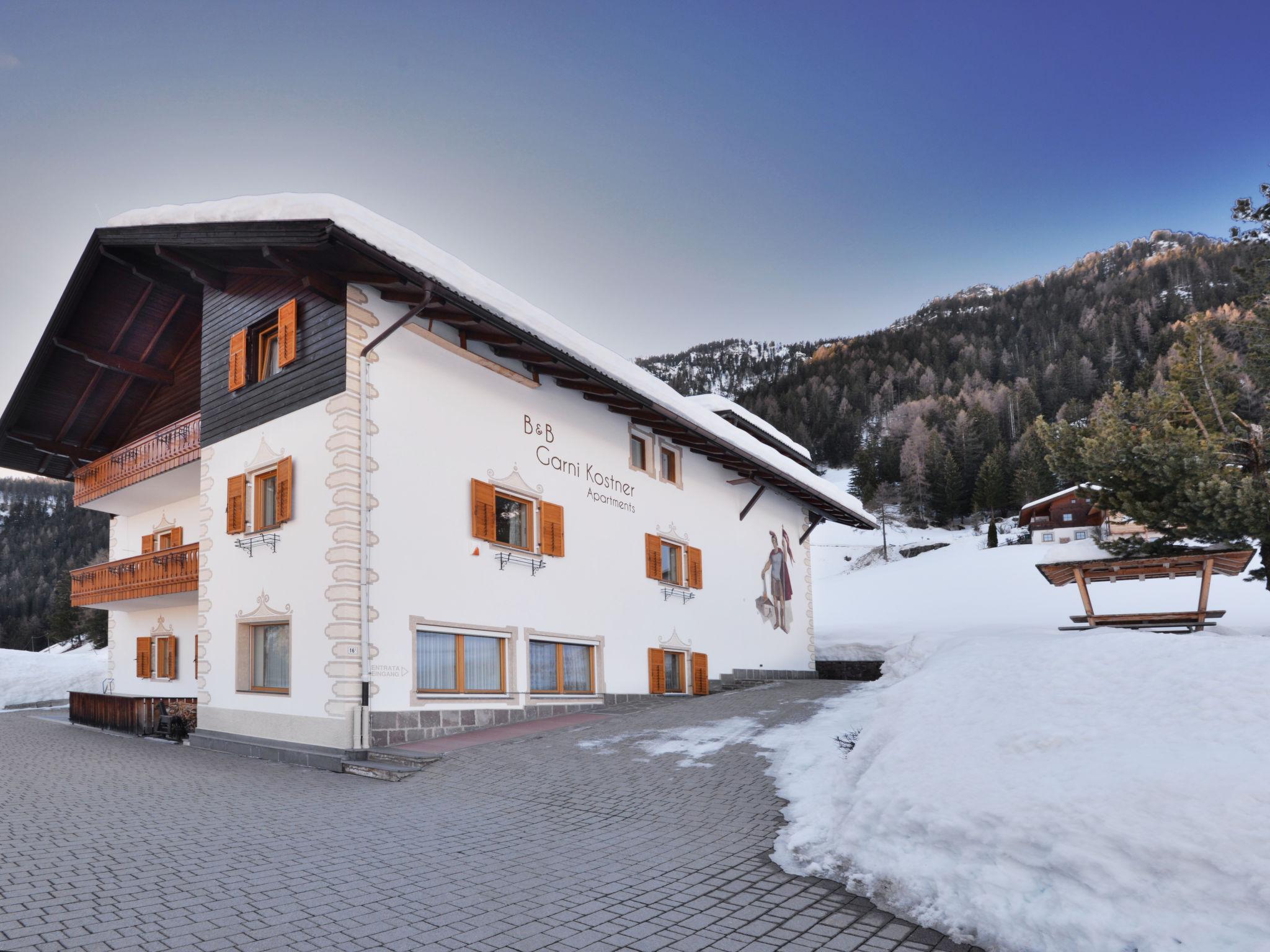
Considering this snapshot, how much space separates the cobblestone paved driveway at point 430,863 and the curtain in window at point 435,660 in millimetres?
2144

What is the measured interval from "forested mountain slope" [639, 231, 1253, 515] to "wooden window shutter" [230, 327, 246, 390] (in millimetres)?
73250

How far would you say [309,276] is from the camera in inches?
495

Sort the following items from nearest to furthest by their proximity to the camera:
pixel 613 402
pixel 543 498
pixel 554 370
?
pixel 543 498, pixel 554 370, pixel 613 402

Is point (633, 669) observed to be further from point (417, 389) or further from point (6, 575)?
point (6, 575)

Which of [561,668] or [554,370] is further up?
[554,370]

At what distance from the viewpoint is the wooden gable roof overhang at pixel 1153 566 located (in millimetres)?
12953

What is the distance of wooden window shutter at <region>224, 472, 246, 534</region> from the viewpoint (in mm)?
14078

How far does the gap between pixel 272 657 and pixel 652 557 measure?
8006mm

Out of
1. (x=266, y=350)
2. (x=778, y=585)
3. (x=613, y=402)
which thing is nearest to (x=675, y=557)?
(x=613, y=402)

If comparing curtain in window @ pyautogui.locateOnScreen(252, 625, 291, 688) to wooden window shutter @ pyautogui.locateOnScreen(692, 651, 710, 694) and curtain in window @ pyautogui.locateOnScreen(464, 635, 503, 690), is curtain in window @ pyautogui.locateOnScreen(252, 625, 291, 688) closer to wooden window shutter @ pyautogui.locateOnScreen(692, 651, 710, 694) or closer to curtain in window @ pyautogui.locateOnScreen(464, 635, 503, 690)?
curtain in window @ pyautogui.locateOnScreen(464, 635, 503, 690)

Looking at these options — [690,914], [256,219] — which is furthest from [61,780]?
[690,914]

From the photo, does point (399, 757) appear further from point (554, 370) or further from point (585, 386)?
point (585, 386)

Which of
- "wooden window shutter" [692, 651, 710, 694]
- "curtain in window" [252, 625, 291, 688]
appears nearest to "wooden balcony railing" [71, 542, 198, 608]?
"curtain in window" [252, 625, 291, 688]

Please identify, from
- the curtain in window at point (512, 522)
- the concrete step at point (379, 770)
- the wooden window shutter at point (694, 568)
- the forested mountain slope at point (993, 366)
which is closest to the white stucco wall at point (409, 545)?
the curtain in window at point (512, 522)
